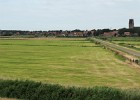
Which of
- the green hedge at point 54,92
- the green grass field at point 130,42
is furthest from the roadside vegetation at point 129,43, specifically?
the green hedge at point 54,92

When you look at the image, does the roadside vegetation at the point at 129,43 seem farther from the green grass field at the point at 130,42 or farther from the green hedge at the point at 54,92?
the green hedge at the point at 54,92

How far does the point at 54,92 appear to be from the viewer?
53.5 ft

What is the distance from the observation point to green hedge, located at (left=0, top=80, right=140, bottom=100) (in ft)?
49.4

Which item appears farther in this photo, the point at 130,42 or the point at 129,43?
the point at 130,42

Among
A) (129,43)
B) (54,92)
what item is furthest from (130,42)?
(54,92)

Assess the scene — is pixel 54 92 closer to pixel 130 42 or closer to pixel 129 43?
pixel 129 43

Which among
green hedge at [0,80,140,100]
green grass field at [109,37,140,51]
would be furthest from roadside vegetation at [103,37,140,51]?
green hedge at [0,80,140,100]

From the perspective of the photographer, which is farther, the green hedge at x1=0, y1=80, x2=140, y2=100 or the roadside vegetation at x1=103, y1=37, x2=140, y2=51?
the roadside vegetation at x1=103, y1=37, x2=140, y2=51

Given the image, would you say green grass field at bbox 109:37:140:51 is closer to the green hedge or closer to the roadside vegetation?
the roadside vegetation

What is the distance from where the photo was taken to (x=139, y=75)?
98.7 ft

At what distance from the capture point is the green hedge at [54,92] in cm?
1507

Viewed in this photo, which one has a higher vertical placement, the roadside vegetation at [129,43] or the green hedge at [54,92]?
the green hedge at [54,92]

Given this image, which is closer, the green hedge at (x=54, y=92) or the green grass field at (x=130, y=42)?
the green hedge at (x=54, y=92)

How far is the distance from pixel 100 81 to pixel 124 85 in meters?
2.22
